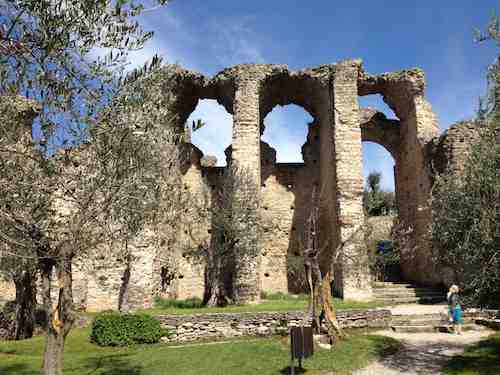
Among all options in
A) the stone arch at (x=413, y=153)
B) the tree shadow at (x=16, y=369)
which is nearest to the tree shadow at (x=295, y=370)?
the tree shadow at (x=16, y=369)

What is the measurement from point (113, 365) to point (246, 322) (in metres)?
4.66

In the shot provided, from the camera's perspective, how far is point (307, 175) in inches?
910

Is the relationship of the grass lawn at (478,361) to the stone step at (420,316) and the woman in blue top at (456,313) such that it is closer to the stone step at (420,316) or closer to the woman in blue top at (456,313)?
the woman in blue top at (456,313)

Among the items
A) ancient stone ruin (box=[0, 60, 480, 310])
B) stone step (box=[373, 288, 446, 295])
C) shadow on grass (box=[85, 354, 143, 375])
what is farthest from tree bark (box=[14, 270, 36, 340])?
stone step (box=[373, 288, 446, 295])

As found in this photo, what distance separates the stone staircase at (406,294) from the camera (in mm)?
17297

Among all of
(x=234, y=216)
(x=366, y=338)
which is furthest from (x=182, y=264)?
(x=366, y=338)

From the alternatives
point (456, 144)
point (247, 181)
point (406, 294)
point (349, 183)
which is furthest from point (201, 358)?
point (456, 144)

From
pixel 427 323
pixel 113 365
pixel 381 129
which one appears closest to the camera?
pixel 113 365

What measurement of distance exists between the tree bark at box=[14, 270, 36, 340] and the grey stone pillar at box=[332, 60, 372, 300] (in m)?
12.0

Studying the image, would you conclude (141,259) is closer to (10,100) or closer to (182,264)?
(182,264)

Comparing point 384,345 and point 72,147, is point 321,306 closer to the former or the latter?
point 384,345

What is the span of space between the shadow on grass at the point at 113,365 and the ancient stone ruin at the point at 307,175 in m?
6.32

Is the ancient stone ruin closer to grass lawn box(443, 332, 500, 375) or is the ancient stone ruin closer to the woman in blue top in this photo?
the woman in blue top

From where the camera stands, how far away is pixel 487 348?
988cm
